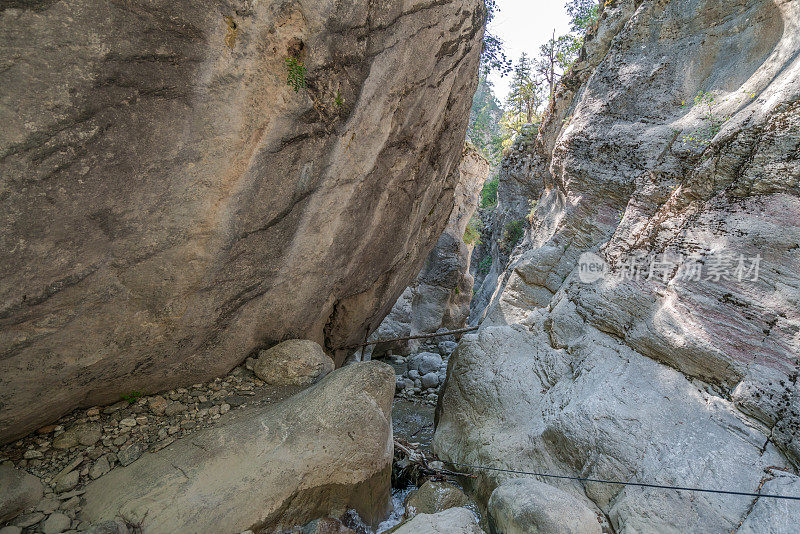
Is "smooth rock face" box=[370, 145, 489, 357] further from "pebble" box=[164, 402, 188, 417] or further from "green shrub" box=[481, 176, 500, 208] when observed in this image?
"pebble" box=[164, 402, 188, 417]

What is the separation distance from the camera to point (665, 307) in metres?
4.79

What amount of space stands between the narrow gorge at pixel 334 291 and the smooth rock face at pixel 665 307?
30 mm

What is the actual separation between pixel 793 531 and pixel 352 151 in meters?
5.05

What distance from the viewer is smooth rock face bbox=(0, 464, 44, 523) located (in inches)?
105

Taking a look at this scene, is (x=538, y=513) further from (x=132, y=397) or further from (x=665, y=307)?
(x=132, y=397)

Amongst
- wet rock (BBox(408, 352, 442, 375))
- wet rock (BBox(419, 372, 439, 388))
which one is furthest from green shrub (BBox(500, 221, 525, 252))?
wet rock (BBox(419, 372, 439, 388))

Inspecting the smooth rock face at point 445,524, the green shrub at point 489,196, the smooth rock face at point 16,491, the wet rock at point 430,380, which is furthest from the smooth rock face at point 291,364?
the green shrub at point 489,196

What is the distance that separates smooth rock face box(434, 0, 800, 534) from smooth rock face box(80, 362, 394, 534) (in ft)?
5.88

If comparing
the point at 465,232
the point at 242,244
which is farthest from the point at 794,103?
the point at 465,232

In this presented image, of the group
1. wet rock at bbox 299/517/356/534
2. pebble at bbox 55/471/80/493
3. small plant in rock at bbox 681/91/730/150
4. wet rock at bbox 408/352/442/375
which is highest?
small plant in rock at bbox 681/91/730/150

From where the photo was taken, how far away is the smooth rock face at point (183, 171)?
2.59 metres

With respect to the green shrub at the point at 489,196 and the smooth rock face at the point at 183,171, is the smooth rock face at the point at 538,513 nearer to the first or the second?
the smooth rock face at the point at 183,171

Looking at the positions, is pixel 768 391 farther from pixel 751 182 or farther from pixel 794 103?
pixel 794 103

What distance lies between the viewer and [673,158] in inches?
231
